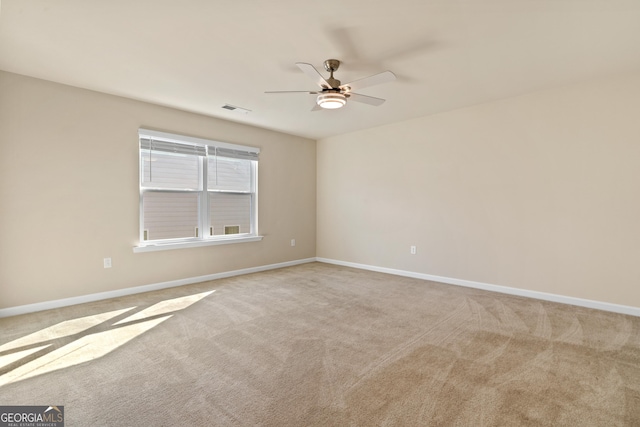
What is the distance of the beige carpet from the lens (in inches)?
65.4

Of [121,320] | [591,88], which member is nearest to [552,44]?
[591,88]

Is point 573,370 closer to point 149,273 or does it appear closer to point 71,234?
point 149,273

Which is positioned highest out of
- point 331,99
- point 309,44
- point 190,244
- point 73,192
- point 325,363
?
point 309,44

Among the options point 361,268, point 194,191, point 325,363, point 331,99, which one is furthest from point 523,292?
point 194,191

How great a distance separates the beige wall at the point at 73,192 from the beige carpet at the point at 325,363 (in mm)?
434

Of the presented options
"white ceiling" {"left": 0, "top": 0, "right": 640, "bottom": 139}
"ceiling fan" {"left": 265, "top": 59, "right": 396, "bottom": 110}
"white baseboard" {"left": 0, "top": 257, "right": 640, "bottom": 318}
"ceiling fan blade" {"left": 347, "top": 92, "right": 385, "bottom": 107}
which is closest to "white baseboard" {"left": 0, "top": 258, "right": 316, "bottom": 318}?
"white baseboard" {"left": 0, "top": 257, "right": 640, "bottom": 318}

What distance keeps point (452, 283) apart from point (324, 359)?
9.48 feet

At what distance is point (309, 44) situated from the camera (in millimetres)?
2547

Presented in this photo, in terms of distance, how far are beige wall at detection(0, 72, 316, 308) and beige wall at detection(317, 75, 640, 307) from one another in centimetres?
298

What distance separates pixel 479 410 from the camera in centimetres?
167

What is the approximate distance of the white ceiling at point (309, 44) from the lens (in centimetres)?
212

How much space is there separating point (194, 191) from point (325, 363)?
331 centimetres

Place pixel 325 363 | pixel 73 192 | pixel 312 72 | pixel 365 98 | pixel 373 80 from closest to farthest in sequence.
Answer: pixel 325 363, pixel 312 72, pixel 373 80, pixel 365 98, pixel 73 192

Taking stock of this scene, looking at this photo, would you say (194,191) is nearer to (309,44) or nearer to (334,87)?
(334,87)
